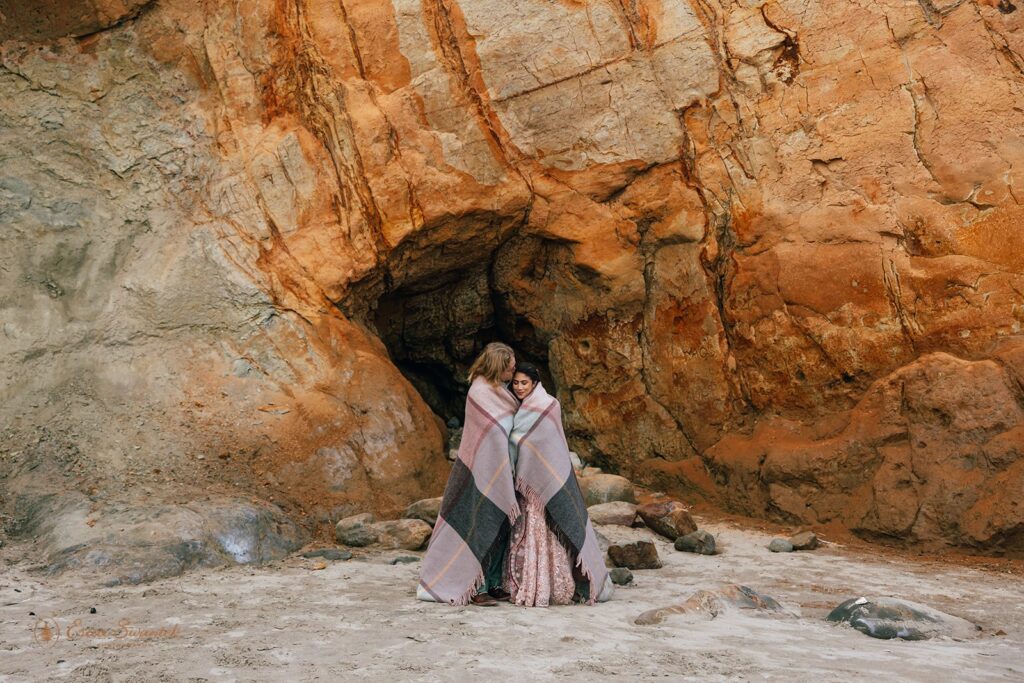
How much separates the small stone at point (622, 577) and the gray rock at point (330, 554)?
5.66 ft

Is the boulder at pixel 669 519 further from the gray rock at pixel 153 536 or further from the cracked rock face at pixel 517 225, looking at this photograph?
the gray rock at pixel 153 536

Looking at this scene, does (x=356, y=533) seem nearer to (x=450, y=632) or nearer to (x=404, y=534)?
(x=404, y=534)

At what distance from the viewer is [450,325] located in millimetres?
9344

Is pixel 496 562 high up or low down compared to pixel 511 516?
down

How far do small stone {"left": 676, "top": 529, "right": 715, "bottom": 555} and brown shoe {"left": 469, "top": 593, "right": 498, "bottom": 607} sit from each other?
204 centimetres

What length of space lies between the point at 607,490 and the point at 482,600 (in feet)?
9.31

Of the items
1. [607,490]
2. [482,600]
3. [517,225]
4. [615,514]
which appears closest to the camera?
[482,600]

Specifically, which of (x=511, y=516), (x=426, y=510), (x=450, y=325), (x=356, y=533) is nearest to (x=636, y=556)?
(x=511, y=516)

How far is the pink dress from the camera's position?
4.80 m

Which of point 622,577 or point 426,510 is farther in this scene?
point 426,510

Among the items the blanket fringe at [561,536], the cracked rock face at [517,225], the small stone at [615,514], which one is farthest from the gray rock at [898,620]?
the small stone at [615,514]

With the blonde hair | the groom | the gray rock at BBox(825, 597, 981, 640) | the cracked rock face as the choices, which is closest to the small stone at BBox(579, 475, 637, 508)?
the cracked rock face

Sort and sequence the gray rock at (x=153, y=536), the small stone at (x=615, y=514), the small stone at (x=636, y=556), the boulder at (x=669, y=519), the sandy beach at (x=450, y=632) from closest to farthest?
the sandy beach at (x=450, y=632) → the gray rock at (x=153, y=536) → the small stone at (x=636, y=556) → the boulder at (x=669, y=519) → the small stone at (x=615, y=514)

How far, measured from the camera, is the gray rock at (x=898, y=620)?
14.0 feet
